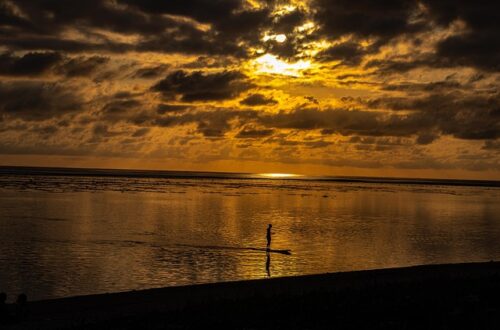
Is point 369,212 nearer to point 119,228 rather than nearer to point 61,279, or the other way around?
point 119,228

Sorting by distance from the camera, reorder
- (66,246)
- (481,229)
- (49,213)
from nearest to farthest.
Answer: (66,246) < (481,229) < (49,213)

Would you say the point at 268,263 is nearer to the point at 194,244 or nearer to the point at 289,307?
the point at 194,244

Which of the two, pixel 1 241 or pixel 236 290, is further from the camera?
pixel 1 241

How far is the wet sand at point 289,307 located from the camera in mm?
18719

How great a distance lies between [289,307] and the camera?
68.7 feet

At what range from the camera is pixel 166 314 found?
66.9 feet

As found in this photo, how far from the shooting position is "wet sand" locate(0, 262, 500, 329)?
1872 cm

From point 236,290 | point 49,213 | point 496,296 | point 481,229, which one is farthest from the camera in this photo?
point 49,213

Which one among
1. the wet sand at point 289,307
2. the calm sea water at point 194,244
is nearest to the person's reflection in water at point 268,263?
the calm sea water at point 194,244

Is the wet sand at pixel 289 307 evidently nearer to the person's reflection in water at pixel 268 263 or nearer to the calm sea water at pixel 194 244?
the calm sea water at pixel 194 244


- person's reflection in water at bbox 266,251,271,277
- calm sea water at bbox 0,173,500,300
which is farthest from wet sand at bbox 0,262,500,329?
person's reflection in water at bbox 266,251,271,277

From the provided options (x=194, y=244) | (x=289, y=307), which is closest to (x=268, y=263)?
(x=194, y=244)

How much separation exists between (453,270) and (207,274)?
13.6 m

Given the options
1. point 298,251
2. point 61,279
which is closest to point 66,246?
point 61,279
